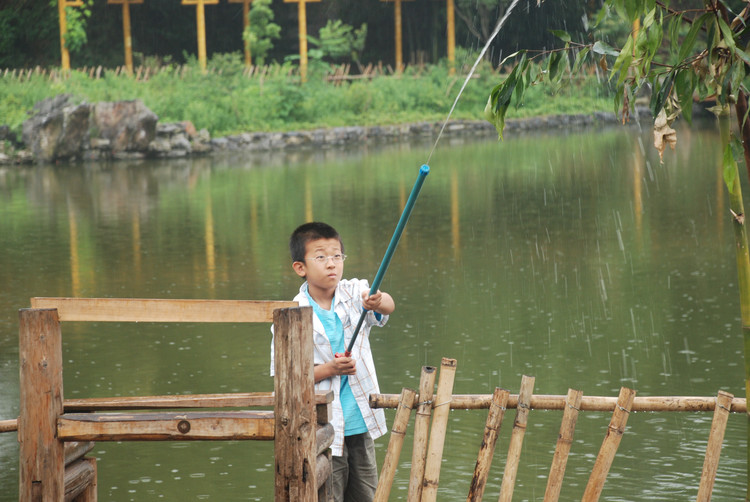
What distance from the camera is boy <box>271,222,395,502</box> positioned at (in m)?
3.71

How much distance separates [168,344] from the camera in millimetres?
8242

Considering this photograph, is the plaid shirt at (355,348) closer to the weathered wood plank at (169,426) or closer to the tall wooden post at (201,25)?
the weathered wood plank at (169,426)

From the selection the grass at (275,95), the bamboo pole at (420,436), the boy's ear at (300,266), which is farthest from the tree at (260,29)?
the bamboo pole at (420,436)

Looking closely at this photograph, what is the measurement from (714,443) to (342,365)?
4.43 feet

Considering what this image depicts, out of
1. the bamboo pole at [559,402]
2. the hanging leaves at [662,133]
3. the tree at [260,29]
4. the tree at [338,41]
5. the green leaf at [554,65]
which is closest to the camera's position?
the hanging leaves at [662,133]

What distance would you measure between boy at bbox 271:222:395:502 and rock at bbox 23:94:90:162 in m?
20.6

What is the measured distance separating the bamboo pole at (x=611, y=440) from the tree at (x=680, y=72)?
41 centimetres

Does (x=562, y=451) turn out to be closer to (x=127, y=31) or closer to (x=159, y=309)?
(x=159, y=309)

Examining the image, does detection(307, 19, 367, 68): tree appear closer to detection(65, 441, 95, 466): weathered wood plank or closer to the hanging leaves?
detection(65, 441, 95, 466): weathered wood plank

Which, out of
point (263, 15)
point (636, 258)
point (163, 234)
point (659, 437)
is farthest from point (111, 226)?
point (263, 15)

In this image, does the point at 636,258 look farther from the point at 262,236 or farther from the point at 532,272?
the point at 262,236

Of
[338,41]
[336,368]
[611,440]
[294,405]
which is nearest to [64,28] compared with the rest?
[338,41]

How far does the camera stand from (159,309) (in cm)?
311

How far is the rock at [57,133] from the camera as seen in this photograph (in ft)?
76.0
